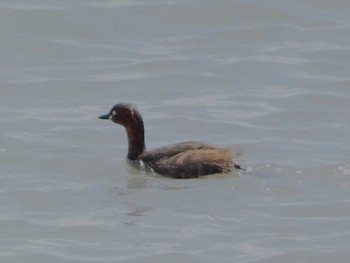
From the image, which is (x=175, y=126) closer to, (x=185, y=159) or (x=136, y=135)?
(x=136, y=135)

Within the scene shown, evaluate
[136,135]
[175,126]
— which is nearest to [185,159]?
[136,135]

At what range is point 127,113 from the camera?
13.1 m

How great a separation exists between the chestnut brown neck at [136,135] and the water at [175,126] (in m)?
0.16

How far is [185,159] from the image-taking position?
1238cm

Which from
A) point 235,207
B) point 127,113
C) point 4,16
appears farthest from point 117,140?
point 4,16

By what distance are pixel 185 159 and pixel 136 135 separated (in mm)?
763

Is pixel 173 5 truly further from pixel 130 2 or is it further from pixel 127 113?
pixel 127 113

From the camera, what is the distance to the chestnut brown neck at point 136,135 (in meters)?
12.9

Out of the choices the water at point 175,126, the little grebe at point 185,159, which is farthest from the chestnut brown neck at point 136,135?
the water at point 175,126

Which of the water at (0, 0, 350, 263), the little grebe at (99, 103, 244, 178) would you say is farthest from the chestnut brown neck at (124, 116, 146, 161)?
the water at (0, 0, 350, 263)

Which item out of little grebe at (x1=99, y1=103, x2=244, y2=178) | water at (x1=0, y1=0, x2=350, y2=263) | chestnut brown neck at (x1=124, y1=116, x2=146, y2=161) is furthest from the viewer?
chestnut brown neck at (x1=124, y1=116, x2=146, y2=161)

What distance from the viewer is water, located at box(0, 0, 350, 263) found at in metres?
10.6

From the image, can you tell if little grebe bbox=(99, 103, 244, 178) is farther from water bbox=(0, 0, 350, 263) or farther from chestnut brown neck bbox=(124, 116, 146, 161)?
water bbox=(0, 0, 350, 263)

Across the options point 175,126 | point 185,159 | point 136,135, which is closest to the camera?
→ point 185,159
